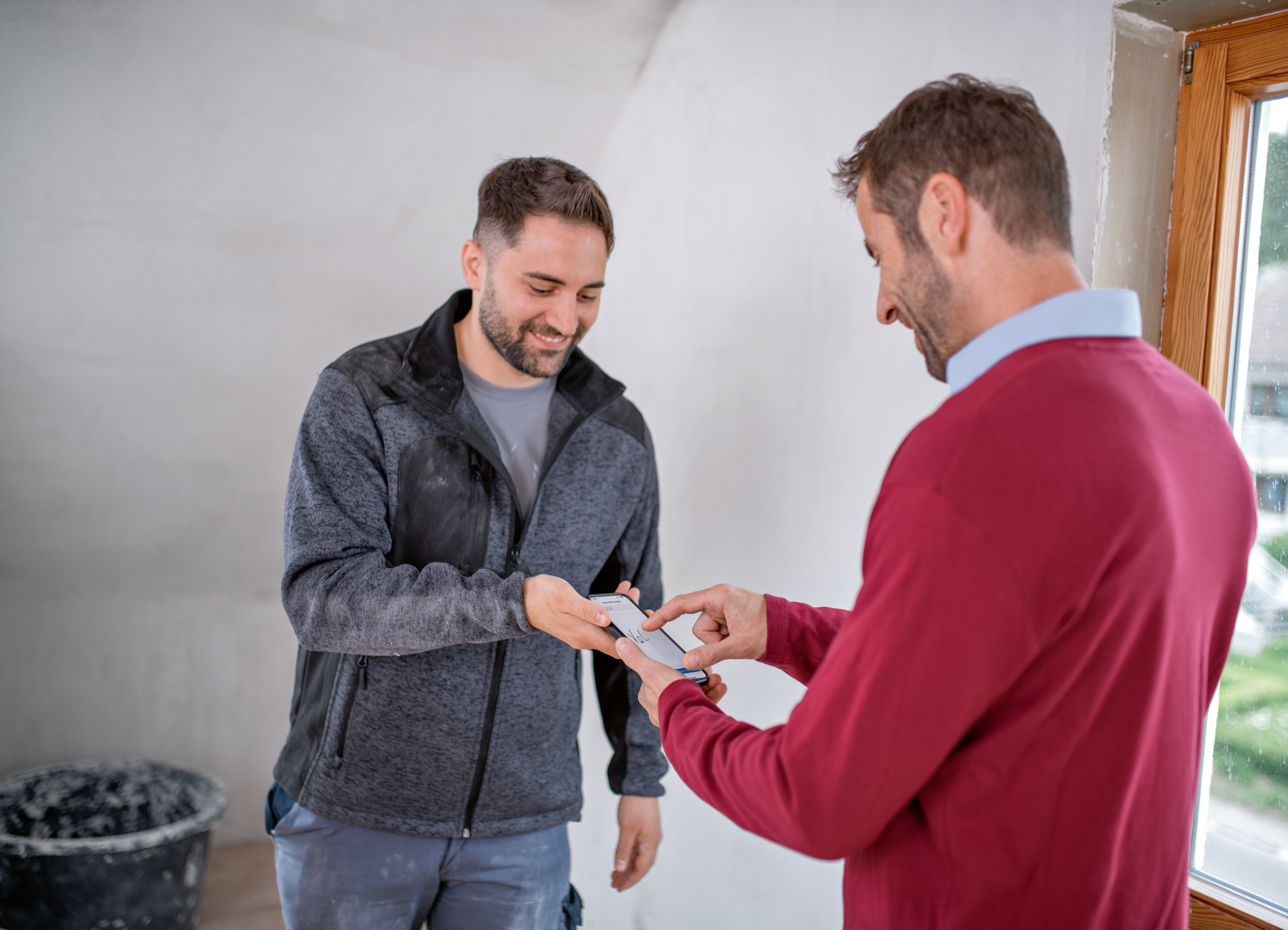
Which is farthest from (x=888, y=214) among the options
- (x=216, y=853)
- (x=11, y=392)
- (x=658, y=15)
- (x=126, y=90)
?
(x=216, y=853)

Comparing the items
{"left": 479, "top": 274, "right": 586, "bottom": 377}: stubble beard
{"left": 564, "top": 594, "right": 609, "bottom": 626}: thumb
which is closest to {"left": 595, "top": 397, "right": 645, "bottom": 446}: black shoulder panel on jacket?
{"left": 479, "top": 274, "right": 586, "bottom": 377}: stubble beard

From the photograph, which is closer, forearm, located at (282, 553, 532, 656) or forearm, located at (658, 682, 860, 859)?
forearm, located at (658, 682, 860, 859)

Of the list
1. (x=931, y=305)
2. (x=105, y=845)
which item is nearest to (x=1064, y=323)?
(x=931, y=305)

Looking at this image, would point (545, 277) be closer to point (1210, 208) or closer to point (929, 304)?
point (929, 304)

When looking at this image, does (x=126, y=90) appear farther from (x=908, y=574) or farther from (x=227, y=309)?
(x=908, y=574)

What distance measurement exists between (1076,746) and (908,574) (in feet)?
0.64

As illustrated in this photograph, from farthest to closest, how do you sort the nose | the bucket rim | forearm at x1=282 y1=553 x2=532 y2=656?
the bucket rim, forearm at x1=282 y1=553 x2=532 y2=656, the nose

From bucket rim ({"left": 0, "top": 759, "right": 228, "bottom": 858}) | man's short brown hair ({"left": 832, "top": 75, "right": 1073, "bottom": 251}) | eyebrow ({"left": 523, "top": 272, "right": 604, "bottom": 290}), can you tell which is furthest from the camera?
bucket rim ({"left": 0, "top": 759, "right": 228, "bottom": 858})

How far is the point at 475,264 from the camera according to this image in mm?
1572

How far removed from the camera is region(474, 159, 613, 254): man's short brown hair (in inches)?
59.3

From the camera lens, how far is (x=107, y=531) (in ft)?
9.06

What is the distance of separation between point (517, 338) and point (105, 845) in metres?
1.83

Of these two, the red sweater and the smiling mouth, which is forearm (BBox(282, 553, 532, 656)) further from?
the red sweater

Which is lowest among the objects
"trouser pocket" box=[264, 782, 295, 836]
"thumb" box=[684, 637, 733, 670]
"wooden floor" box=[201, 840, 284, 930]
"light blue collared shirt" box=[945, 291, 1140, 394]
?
"wooden floor" box=[201, 840, 284, 930]
